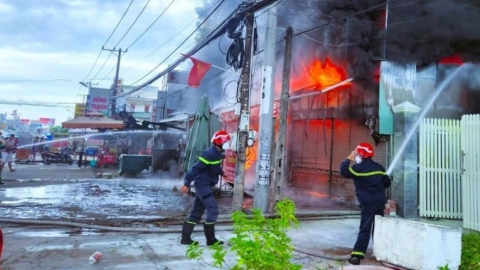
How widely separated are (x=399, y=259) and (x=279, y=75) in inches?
421

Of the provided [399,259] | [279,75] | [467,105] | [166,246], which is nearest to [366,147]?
[399,259]

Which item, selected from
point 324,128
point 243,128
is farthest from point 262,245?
point 324,128

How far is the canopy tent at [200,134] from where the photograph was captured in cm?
1010

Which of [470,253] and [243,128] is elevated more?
[243,128]

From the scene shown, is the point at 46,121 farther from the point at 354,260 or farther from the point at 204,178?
the point at 354,260

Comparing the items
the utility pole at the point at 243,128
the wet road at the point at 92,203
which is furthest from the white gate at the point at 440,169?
the wet road at the point at 92,203

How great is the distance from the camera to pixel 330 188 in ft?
36.3

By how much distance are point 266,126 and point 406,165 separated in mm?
3246

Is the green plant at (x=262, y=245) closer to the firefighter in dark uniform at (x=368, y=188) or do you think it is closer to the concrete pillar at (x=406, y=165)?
the firefighter in dark uniform at (x=368, y=188)

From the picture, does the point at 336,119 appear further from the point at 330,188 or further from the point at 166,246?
the point at 166,246

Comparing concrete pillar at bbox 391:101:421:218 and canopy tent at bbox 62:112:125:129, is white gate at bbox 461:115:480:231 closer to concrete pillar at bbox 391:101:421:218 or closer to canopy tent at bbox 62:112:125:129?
concrete pillar at bbox 391:101:421:218

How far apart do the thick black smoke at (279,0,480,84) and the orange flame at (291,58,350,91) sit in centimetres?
77

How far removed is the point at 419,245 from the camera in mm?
4059

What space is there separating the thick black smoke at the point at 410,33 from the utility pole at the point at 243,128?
7.48ft
